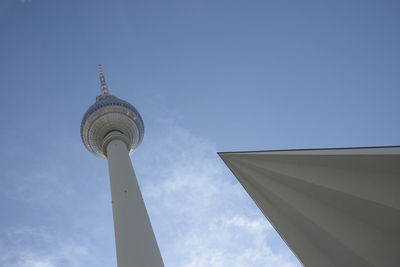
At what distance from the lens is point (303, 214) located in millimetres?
9328

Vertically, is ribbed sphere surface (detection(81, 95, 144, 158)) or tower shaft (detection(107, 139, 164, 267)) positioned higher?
ribbed sphere surface (detection(81, 95, 144, 158))

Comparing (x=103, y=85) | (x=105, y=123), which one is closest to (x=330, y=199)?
(x=105, y=123)

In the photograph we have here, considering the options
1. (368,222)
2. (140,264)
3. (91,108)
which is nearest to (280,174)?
(368,222)

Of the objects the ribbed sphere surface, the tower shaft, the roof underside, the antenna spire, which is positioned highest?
the antenna spire

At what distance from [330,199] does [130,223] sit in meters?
24.3

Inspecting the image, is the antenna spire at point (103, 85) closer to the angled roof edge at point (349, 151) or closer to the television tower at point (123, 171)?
the television tower at point (123, 171)

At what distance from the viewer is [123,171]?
3519 centimetres

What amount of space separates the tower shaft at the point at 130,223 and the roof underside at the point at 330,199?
18.5 m

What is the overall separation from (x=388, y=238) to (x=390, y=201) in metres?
1.17

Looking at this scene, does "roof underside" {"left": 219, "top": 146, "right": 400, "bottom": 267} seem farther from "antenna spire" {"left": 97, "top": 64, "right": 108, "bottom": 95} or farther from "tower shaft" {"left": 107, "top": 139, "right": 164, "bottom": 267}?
"antenna spire" {"left": 97, "top": 64, "right": 108, "bottom": 95}

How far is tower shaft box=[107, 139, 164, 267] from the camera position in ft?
82.7

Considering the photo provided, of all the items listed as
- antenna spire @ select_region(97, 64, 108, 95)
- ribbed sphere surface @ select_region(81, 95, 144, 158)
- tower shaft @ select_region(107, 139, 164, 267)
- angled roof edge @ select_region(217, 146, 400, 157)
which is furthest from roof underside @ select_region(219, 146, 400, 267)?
antenna spire @ select_region(97, 64, 108, 95)

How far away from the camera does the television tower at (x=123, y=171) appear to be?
26.0 metres

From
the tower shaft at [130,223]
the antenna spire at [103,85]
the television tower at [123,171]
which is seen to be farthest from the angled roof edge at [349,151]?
the antenna spire at [103,85]
